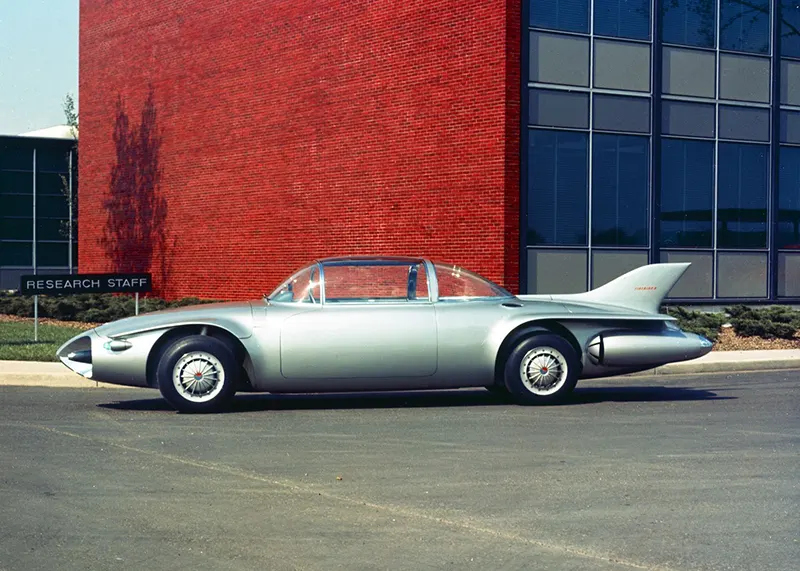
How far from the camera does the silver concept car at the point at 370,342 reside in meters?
10.6

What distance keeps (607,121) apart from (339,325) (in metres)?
13.2

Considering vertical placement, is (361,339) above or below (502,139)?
below

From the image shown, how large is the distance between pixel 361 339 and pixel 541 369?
1.83 metres

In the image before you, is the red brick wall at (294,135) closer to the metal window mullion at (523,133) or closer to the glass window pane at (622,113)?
the metal window mullion at (523,133)

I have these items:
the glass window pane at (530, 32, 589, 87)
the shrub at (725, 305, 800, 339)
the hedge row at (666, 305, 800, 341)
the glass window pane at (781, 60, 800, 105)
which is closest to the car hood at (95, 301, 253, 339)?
the hedge row at (666, 305, 800, 341)

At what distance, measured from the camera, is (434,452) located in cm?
834

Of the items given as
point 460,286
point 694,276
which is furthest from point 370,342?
point 694,276

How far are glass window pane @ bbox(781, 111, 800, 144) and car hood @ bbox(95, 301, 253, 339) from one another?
1718cm

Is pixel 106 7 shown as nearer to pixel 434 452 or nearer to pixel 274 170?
pixel 274 170

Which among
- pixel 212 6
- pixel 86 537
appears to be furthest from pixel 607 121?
pixel 86 537

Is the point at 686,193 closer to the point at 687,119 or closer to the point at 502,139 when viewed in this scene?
the point at 687,119

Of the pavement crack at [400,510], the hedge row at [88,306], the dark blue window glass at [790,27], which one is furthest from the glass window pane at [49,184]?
the pavement crack at [400,510]

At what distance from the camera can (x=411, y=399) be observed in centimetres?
1195

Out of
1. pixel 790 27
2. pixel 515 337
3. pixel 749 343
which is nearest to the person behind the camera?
pixel 515 337
